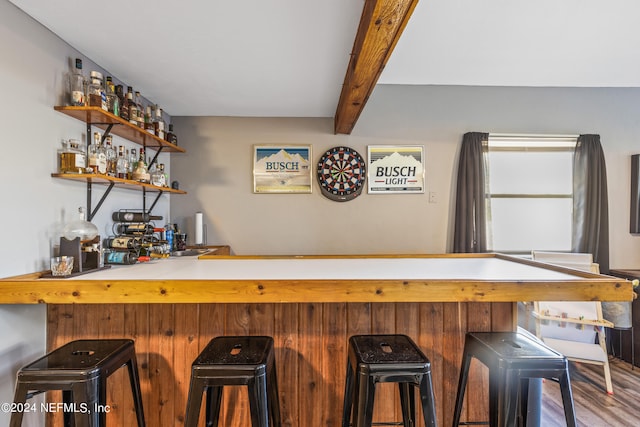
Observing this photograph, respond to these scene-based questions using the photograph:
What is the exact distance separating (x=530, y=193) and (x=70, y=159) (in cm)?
379

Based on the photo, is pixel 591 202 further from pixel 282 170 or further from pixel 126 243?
pixel 126 243

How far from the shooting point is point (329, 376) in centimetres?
160

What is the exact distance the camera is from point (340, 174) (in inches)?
121

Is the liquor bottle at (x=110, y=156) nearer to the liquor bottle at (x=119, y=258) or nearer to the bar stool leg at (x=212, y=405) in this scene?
the liquor bottle at (x=119, y=258)

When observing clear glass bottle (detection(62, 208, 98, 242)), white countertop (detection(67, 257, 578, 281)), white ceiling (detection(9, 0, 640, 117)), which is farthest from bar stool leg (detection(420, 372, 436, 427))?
clear glass bottle (detection(62, 208, 98, 242))

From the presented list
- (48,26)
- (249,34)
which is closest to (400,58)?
(249,34)

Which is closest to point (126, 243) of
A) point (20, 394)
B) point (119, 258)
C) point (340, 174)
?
point (119, 258)

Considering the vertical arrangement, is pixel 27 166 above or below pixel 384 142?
below

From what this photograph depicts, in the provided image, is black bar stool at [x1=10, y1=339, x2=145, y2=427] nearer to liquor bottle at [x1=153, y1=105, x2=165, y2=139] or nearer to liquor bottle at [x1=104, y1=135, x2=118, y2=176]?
liquor bottle at [x1=104, y1=135, x2=118, y2=176]

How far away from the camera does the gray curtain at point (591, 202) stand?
118 inches

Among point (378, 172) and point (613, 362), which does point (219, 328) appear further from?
point (613, 362)

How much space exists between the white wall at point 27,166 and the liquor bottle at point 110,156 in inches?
7.5

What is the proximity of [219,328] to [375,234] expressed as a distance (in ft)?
6.29

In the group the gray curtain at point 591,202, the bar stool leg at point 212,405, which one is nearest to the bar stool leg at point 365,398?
the bar stool leg at point 212,405
